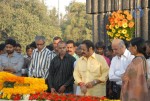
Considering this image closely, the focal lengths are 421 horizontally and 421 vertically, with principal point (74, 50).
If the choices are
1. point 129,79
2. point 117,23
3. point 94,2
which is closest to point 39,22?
point 94,2

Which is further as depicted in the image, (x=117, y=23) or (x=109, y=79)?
(x=117, y=23)

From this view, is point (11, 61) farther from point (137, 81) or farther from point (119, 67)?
point (137, 81)

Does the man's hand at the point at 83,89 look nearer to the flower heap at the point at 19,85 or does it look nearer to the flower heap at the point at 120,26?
the flower heap at the point at 19,85

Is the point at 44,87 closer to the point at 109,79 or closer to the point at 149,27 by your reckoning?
the point at 109,79

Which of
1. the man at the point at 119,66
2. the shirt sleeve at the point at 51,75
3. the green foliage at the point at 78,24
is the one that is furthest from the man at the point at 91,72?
the green foliage at the point at 78,24

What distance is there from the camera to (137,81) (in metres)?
5.66

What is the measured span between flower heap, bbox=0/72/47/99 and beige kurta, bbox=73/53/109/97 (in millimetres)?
780

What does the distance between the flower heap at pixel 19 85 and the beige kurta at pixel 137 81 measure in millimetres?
2245

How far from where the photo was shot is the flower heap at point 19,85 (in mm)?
7496

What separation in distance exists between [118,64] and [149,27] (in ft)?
15.8

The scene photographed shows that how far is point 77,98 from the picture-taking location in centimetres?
660

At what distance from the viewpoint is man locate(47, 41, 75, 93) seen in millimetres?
7664

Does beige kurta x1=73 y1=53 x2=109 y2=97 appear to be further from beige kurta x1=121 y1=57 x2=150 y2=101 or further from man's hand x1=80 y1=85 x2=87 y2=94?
beige kurta x1=121 y1=57 x2=150 y2=101

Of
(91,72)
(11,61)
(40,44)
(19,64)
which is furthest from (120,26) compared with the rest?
(11,61)
